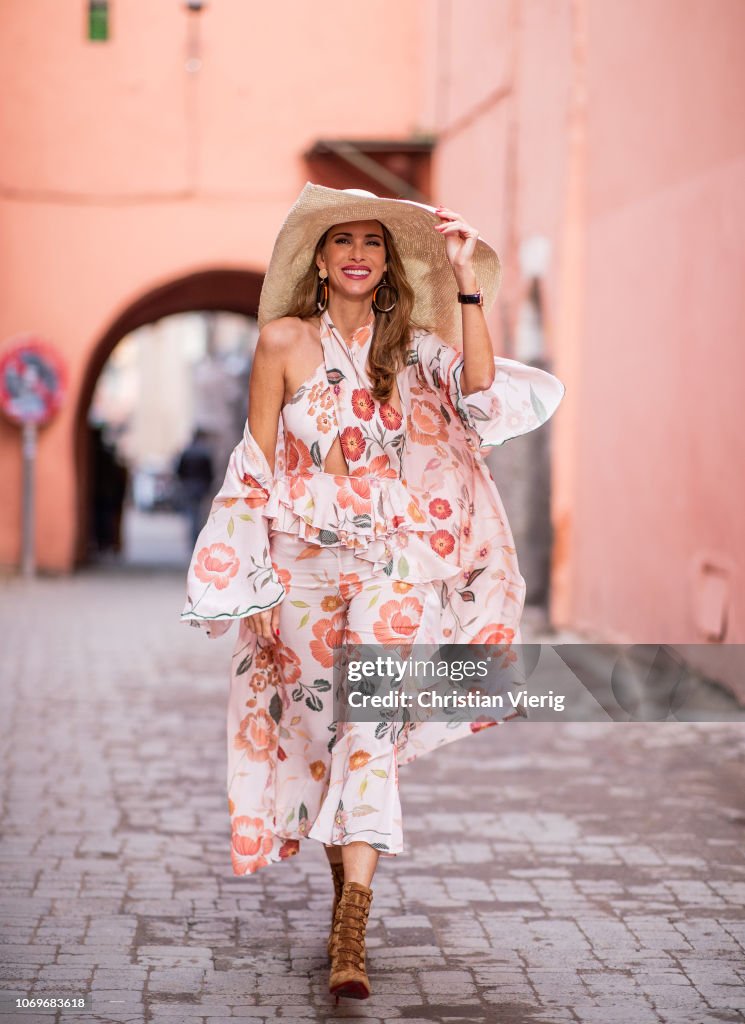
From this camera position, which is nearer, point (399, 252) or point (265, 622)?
point (265, 622)

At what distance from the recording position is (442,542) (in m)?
4.15

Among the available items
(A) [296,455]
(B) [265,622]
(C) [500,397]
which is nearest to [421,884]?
(B) [265,622]

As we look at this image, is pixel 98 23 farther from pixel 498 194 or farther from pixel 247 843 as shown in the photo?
pixel 247 843

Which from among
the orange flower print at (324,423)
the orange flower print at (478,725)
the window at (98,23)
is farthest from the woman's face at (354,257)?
the window at (98,23)

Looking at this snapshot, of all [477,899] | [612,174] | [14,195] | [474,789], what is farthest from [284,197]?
[477,899]

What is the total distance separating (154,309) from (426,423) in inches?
615

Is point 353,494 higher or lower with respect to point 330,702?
higher

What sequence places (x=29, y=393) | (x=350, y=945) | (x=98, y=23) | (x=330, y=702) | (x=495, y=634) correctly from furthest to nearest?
(x=98, y=23)
(x=29, y=393)
(x=495, y=634)
(x=330, y=702)
(x=350, y=945)

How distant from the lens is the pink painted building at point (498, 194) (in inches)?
338

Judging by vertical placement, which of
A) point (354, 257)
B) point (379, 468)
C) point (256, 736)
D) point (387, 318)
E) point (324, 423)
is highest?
point (354, 257)

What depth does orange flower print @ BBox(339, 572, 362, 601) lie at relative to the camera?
13.2 ft

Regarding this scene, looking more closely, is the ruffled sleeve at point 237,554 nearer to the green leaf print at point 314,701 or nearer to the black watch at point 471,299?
the green leaf print at point 314,701

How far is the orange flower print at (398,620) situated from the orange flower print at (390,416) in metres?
0.43

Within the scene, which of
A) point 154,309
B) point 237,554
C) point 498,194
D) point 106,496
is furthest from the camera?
point 106,496
